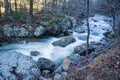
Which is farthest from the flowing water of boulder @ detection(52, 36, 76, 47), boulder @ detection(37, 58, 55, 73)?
boulder @ detection(37, 58, 55, 73)

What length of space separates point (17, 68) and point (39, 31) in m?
14.2

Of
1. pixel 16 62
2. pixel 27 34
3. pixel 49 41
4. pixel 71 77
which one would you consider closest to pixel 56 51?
pixel 49 41

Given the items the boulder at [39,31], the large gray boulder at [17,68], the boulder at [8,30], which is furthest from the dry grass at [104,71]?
the boulder at [39,31]

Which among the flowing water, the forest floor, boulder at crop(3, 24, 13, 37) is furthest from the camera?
boulder at crop(3, 24, 13, 37)

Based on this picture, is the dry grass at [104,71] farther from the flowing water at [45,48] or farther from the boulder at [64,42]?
the boulder at [64,42]

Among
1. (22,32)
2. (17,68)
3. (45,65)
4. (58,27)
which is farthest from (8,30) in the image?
(17,68)

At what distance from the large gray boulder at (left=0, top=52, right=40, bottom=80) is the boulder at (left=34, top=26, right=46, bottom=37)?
13.0 metres

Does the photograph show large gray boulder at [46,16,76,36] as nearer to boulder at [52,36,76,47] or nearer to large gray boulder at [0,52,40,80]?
boulder at [52,36,76,47]

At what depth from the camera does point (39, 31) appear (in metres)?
24.6

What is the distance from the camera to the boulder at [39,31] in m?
24.4

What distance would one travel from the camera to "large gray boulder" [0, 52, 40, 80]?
1006cm

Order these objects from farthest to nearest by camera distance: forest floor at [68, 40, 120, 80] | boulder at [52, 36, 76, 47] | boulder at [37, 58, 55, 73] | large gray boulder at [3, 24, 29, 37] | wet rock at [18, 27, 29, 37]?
wet rock at [18, 27, 29, 37]
large gray boulder at [3, 24, 29, 37]
boulder at [52, 36, 76, 47]
boulder at [37, 58, 55, 73]
forest floor at [68, 40, 120, 80]

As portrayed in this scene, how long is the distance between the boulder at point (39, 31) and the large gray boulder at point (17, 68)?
13.0 meters

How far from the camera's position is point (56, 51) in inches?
795
